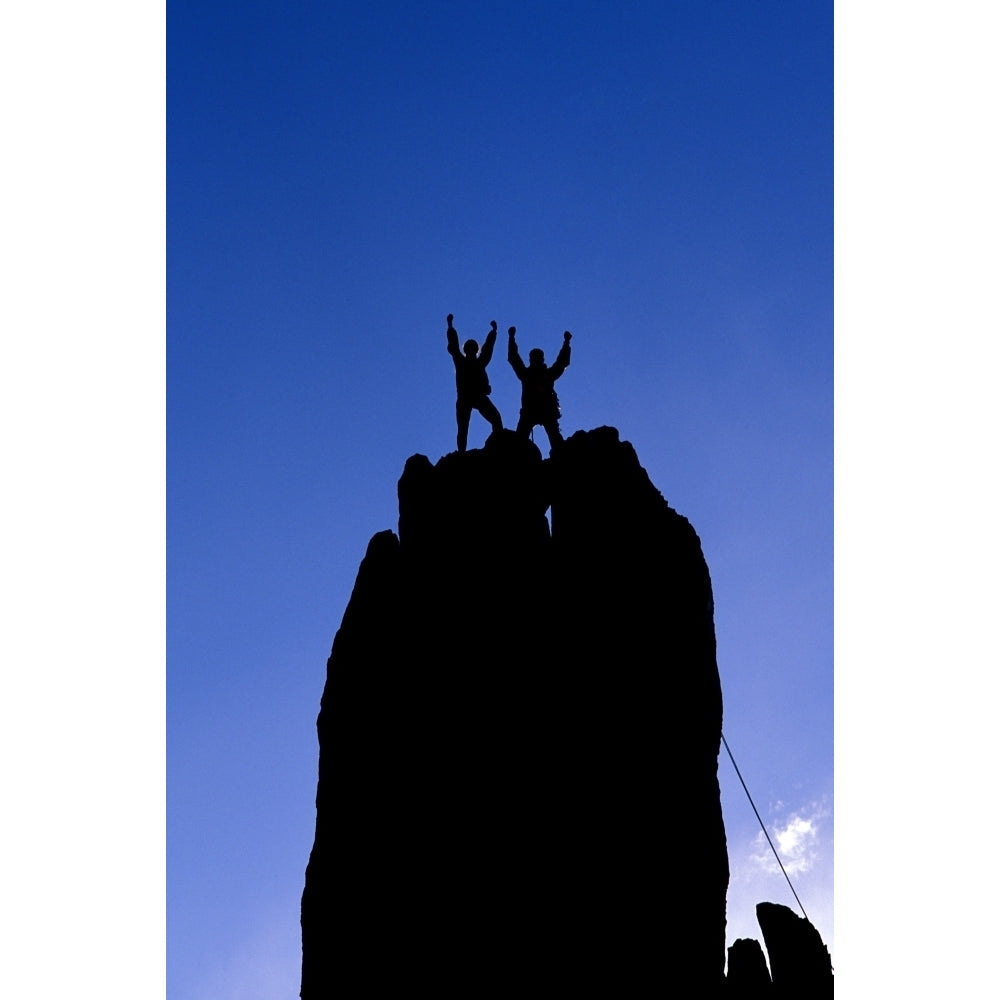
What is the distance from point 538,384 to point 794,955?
47.1 ft

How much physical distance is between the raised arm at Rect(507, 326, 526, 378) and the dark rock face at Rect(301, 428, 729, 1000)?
2.14 m

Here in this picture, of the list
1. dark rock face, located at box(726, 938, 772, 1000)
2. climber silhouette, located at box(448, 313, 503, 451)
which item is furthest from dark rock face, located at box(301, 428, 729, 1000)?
dark rock face, located at box(726, 938, 772, 1000)

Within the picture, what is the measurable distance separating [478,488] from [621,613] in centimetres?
398

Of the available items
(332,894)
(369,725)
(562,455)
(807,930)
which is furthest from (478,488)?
(807,930)

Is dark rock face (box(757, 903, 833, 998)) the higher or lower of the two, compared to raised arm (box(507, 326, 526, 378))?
lower

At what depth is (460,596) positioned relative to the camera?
60.8 feet

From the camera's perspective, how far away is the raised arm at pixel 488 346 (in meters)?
21.2

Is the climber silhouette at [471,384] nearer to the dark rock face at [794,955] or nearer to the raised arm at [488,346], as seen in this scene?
the raised arm at [488,346]

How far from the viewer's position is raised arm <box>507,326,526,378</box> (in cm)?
2158

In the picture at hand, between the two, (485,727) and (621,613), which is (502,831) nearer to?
(485,727)

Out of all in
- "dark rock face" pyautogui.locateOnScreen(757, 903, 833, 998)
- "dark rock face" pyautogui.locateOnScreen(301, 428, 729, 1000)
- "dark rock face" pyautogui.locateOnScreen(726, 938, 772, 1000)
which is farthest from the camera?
"dark rock face" pyautogui.locateOnScreen(726, 938, 772, 1000)

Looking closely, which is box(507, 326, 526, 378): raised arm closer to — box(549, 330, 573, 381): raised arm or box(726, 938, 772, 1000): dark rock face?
box(549, 330, 573, 381): raised arm

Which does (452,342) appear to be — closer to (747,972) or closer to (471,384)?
(471,384)

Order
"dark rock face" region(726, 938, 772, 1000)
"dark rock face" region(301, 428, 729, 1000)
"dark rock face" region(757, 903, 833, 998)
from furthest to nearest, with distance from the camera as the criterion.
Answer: "dark rock face" region(726, 938, 772, 1000) → "dark rock face" region(757, 903, 833, 998) → "dark rock face" region(301, 428, 729, 1000)
